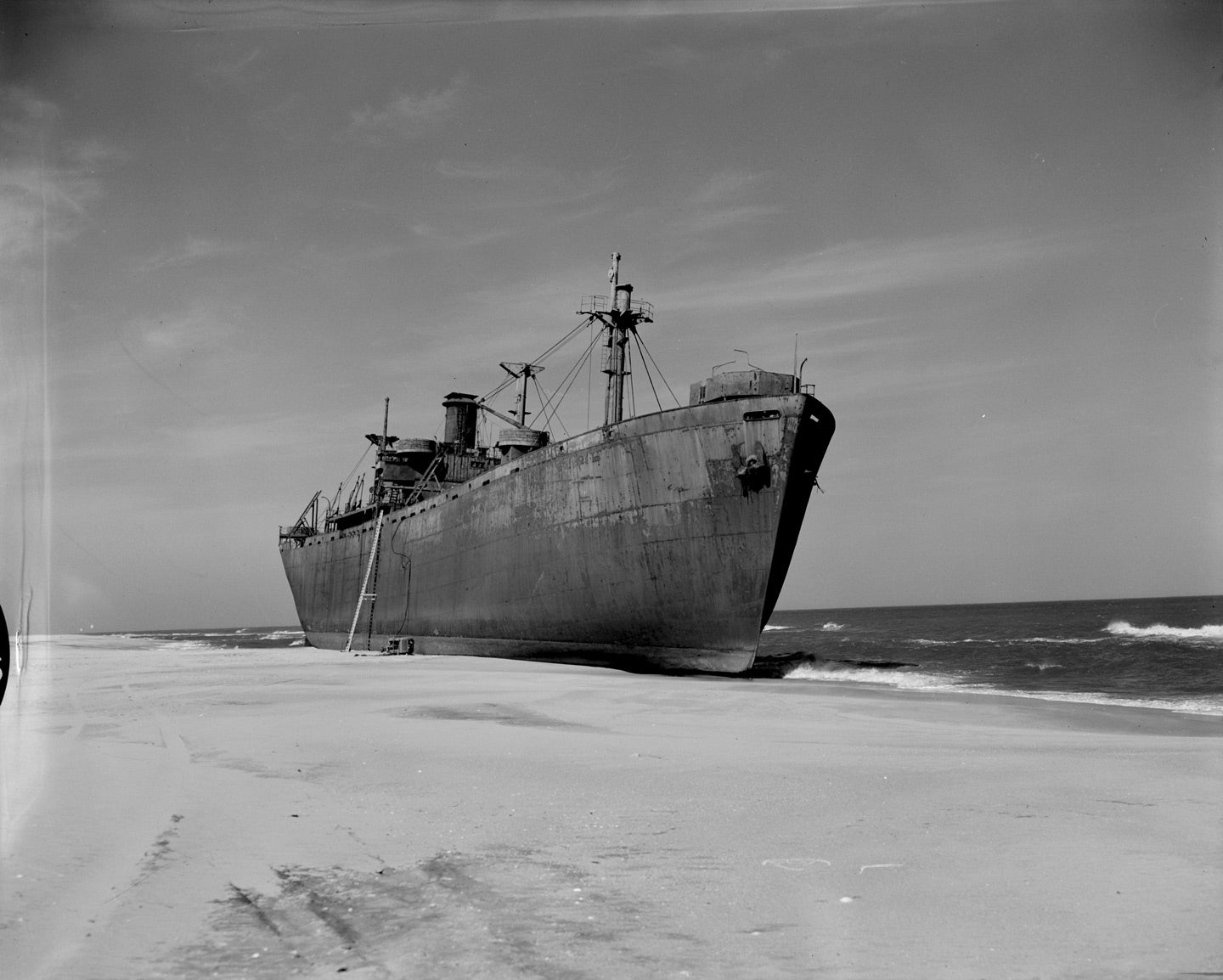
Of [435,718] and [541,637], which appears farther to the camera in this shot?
[541,637]

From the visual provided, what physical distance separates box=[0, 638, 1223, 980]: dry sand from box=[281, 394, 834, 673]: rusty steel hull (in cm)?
910

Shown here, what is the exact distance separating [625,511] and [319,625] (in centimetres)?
2844

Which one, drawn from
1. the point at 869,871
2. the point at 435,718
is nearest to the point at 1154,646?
the point at 435,718

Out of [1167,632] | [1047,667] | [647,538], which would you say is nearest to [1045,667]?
[1047,667]

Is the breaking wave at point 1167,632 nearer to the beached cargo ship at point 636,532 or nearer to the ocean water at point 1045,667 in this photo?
the ocean water at point 1045,667

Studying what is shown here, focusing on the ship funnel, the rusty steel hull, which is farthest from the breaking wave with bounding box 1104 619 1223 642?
the ship funnel

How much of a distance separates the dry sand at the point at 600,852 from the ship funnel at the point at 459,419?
30.8 meters

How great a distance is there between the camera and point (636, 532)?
64.3 feet

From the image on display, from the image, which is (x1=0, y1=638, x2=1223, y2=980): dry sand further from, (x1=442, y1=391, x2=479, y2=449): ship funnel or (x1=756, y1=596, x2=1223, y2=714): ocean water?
(x1=442, y1=391, x2=479, y2=449): ship funnel

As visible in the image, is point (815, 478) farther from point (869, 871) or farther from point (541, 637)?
point (869, 871)

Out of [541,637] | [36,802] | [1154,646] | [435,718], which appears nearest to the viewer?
[36,802]

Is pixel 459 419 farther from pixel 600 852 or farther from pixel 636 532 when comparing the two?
pixel 600 852

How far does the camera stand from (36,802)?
17.3 ft

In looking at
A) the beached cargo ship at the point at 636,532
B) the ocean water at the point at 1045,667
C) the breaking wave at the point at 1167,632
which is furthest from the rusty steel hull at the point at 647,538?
the breaking wave at the point at 1167,632
